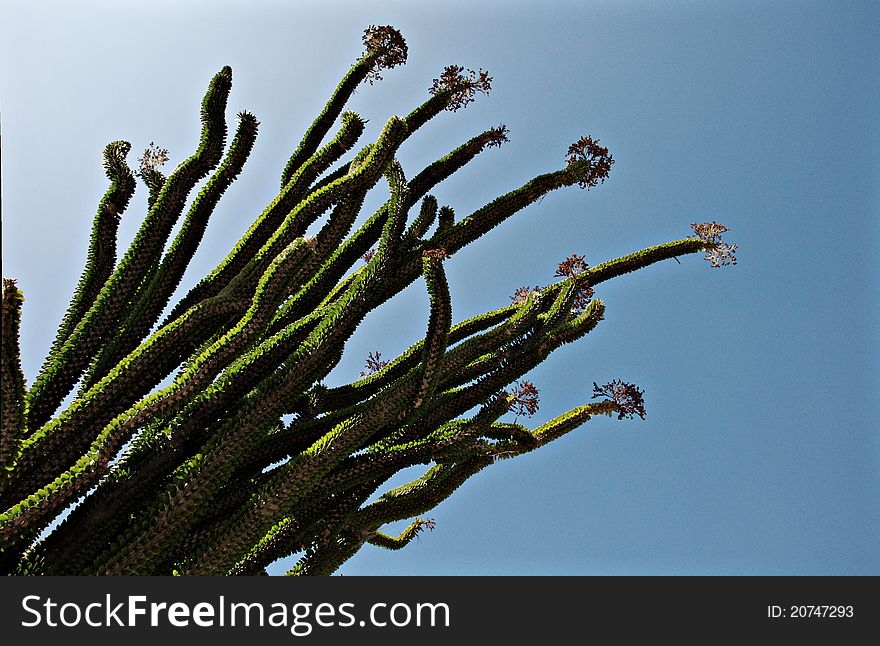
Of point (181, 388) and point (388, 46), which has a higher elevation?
Result: point (388, 46)

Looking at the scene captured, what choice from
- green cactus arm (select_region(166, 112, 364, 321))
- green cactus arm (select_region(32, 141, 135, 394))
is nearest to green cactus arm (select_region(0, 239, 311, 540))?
green cactus arm (select_region(166, 112, 364, 321))

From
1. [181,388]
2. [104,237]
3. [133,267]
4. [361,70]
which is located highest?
[361,70]

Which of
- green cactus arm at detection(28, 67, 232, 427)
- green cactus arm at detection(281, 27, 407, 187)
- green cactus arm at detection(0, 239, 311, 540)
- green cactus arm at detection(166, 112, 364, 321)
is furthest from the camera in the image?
green cactus arm at detection(281, 27, 407, 187)

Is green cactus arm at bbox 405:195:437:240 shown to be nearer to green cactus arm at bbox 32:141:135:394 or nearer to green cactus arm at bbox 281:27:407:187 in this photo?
green cactus arm at bbox 281:27:407:187

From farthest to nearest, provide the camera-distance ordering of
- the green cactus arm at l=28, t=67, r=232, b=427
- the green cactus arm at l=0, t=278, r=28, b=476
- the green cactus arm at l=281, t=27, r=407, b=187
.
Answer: the green cactus arm at l=281, t=27, r=407, b=187
the green cactus arm at l=28, t=67, r=232, b=427
the green cactus arm at l=0, t=278, r=28, b=476

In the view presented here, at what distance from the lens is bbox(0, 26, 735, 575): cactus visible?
324cm

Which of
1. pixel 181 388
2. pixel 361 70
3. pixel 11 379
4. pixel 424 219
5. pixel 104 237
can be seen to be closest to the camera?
pixel 11 379

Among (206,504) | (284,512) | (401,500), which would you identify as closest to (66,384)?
(206,504)

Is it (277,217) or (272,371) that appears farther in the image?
(277,217)

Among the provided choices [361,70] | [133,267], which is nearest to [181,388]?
[133,267]

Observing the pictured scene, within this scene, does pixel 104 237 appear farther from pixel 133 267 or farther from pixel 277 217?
pixel 277 217

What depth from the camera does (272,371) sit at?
143 inches

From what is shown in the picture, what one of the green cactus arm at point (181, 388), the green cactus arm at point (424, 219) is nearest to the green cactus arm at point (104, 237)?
the green cactus arm at point (181, 388)

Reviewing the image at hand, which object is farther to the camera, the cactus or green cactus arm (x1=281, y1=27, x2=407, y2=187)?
green cactus arm (x1=281, y1=27, x2=407, y2=187)
